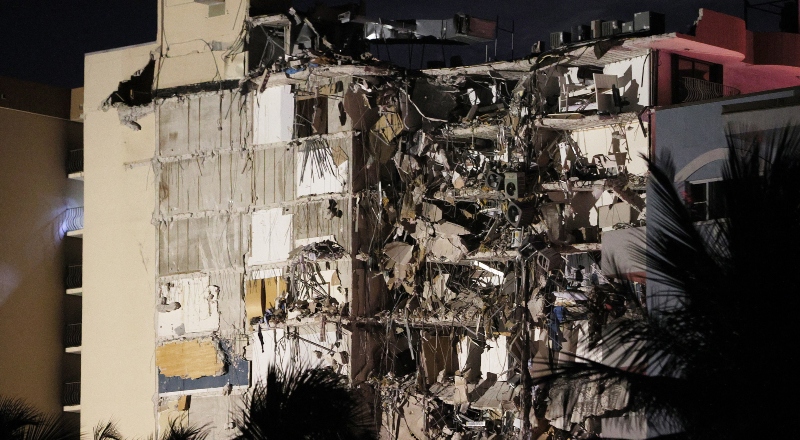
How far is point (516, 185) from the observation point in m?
23.9

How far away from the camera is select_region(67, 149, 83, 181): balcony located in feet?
→ 117

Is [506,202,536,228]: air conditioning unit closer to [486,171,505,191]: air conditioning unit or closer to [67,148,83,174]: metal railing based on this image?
[486,171,505,191]: air conditioning unit

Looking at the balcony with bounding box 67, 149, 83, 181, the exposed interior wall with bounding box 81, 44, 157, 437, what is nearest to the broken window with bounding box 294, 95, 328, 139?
the exposed interior wall with bounding box 81, 44, 157, 437

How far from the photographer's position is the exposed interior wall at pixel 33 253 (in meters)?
33.4

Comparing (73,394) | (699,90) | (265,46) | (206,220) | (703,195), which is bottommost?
(73,394)

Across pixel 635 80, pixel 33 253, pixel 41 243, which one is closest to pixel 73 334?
pixel 33 253

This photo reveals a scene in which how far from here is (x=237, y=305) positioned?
2764 cm

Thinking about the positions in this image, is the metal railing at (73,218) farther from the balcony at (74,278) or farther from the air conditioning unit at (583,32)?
the air conditioning unit at (583,32)


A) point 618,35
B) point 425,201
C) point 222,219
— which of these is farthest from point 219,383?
point 618,35

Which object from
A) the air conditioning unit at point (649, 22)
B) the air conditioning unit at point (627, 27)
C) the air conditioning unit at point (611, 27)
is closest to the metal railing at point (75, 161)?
the air conditioning unit at point (611, 27)

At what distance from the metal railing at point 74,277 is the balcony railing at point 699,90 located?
734 inches

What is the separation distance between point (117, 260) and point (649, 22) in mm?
14376

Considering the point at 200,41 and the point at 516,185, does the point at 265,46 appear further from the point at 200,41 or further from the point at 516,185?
the point at 516,185

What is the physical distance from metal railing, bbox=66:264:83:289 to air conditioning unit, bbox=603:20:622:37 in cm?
1800
